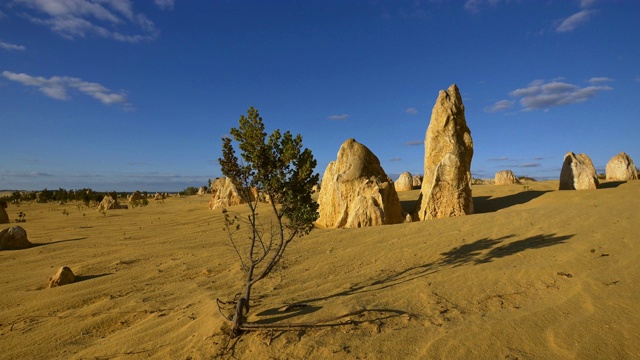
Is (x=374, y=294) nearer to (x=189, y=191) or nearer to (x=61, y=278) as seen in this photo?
(x=61, y=278)

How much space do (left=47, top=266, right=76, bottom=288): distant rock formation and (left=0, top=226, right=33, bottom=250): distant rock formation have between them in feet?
15.1

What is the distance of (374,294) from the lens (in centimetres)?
544

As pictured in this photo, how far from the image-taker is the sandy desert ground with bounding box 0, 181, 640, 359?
4078mm

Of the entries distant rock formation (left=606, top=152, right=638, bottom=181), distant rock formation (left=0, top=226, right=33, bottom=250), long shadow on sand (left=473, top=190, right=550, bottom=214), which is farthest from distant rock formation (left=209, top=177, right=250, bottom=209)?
distant rock formation (left=606, top=152, right=638, bottom=181)

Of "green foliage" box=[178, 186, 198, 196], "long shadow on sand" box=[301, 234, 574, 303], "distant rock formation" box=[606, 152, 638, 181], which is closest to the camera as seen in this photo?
"long shadow on sand" box=[301, 234, 574, 303]

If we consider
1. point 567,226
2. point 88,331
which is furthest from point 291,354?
point 567,226

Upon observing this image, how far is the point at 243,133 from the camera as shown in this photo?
473 centimetres

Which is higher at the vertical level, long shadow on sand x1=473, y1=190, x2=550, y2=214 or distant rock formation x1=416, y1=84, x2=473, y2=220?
distant rock formation x1=416, y1=84, x2=473, y2=220

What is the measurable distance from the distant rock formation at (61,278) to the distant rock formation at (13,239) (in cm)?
461

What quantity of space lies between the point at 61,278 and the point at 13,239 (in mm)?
4970

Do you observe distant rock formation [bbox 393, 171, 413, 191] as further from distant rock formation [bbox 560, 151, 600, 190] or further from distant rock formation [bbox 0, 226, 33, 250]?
distant rock formation [bbox 0, 226, 33, 250]

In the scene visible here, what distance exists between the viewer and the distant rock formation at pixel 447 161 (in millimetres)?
11508

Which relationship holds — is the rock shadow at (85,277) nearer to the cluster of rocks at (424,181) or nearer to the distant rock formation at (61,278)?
the distant rock formation at (61,278)

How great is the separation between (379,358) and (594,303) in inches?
136
